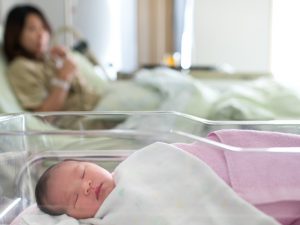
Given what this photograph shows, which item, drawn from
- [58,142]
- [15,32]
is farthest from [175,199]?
[15,32]

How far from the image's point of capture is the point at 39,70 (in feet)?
5.41

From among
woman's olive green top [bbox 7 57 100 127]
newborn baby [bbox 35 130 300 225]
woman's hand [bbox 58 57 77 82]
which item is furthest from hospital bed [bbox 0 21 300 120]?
newborn baby [bbox 35 130 300 225]

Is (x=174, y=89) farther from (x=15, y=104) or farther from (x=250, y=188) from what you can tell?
(x=250, y=188)

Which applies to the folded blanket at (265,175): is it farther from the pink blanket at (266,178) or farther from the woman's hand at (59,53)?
the woman's hand at (59,53)

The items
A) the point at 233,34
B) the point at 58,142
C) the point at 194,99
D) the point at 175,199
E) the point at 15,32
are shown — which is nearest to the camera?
the point at 175,199

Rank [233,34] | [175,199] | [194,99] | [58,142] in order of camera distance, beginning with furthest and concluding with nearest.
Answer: [233,34] < [194,99] < [58,142] < [175,199]

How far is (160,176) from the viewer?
25.0 inches

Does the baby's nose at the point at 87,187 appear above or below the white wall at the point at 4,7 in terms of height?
below

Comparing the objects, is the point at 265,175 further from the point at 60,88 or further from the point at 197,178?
the point at 60,88

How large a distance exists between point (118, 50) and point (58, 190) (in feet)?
8.33

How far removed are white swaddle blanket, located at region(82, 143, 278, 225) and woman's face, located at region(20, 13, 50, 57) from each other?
1208 millimetres

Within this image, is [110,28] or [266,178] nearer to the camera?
[266,178]

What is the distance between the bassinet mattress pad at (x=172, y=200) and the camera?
0.58 metres

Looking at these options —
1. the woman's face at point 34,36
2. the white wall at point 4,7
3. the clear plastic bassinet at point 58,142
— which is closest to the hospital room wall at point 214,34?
the white wall at point 4,7
